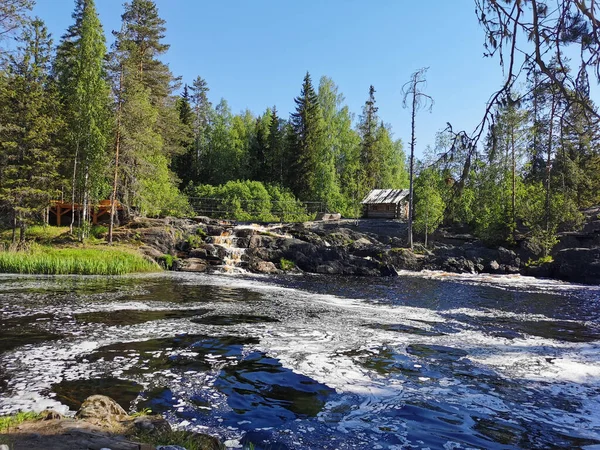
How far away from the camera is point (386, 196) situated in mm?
48312

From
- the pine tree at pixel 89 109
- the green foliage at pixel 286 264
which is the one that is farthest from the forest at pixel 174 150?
the green foliage at pixel 286 264

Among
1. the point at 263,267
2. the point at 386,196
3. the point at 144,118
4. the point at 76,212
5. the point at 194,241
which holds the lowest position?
the point at 263,267

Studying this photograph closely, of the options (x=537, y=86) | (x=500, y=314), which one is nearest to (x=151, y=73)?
(x=500, y=314)

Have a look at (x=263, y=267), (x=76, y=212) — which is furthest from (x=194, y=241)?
(x=76, y=212)

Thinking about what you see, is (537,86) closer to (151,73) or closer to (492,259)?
(492,259)

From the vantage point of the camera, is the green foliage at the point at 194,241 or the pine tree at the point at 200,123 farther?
the pine tree at the point at 200,123

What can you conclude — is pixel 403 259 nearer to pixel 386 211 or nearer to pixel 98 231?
pixel 386 211

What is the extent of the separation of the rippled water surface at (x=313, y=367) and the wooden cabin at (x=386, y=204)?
32571mm

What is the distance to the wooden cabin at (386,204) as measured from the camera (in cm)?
4753

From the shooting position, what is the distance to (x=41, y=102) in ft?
89.2

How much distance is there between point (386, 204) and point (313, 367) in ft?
139

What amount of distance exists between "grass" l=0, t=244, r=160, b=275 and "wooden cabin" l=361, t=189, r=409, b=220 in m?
30.3

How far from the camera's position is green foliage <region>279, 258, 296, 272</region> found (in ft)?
89.8

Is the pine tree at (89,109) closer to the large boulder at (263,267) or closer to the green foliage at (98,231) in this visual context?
the green foliage at (98,231)
